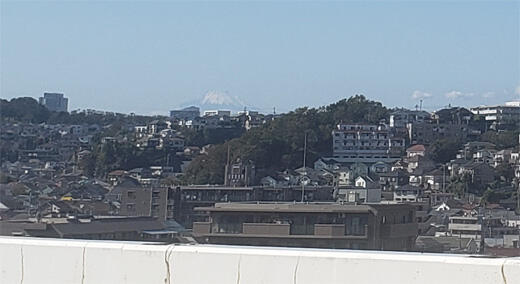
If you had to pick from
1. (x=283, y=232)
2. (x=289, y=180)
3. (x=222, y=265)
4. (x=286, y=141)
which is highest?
(x=286, y=141)

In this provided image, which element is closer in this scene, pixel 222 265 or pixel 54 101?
pixel 222 265

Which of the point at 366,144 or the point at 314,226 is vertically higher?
the point at 366,144

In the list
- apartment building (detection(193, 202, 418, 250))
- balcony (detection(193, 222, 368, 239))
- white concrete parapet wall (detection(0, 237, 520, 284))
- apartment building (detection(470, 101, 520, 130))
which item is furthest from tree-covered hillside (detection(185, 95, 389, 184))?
white concrete parapet wall (detection(0, 237, 520, 284))

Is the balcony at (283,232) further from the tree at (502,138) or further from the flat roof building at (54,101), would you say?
the flat roof building at (54,101)

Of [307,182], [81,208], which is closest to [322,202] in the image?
[307,182]

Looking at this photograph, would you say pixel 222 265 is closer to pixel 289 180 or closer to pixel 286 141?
pixel 289 180

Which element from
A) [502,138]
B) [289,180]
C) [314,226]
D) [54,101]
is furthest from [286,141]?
[54,101]

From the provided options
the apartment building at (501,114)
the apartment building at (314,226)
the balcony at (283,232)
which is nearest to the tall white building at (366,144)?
the apartment building at (501,114)
